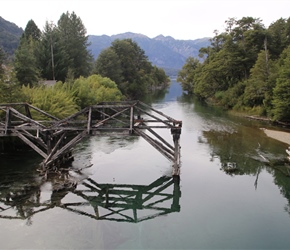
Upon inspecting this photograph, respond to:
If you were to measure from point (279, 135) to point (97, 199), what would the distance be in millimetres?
25131

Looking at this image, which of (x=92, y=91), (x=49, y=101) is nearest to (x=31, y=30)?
(x=92, y=91)

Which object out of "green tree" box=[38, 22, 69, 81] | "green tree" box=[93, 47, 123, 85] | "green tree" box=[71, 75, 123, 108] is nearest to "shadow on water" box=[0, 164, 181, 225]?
"green tree" box=[71, 75, 123, 108]

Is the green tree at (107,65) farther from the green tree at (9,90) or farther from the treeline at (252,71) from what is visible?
the green tree at (9,90)

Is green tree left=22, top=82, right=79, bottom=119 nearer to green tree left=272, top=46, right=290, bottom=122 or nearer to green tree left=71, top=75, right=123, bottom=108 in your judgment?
green tree left=71, top=75, right=123, bottom=108

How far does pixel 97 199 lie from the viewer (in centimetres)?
1862

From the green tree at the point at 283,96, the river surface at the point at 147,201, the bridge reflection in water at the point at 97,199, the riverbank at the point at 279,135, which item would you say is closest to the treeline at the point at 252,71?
the green tree at the point at 283,96

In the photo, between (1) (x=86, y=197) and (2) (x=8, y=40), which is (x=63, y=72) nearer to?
(1) (x=86, y=197)

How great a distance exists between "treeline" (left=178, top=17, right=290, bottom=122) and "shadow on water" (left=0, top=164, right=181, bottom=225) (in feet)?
86.4

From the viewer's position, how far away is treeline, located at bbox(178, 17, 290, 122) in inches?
1619

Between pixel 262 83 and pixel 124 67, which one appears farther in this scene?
pixel 124 67

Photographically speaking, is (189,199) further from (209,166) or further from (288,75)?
(288,75)

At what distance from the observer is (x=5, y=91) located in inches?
1056

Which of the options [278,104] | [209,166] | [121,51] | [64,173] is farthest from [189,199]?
[121,51]

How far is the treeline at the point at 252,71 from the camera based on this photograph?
4112cm
